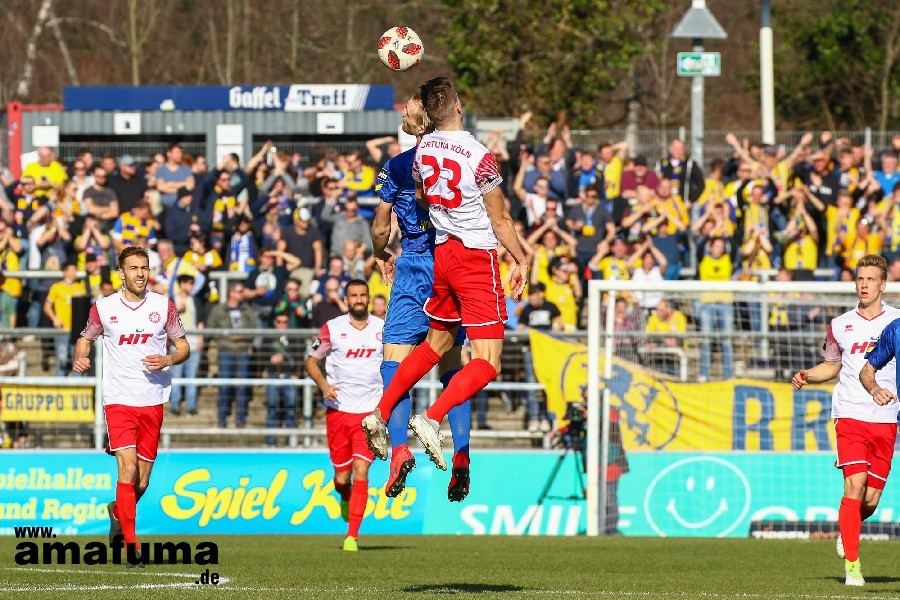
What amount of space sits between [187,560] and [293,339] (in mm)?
6016

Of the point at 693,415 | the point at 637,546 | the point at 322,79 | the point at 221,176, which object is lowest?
the point at 637,546

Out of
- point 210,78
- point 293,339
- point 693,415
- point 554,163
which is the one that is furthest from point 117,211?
point 210,78

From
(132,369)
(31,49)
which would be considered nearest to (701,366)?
(132,369)

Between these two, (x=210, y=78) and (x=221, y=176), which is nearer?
(x=221, y=176)

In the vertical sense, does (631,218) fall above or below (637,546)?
above

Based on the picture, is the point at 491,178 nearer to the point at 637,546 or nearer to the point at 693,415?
the point at 637,546

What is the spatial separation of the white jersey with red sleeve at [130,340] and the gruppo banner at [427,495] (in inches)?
209

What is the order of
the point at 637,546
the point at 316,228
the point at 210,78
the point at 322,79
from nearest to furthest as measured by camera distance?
the point at 637,546 < the point at 316,228 < the point at 322,79 < the point at 210,78

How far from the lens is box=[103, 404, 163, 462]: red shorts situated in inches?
453

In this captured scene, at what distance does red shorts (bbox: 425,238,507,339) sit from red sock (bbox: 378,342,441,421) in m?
0.36

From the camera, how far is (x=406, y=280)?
9.71 metres

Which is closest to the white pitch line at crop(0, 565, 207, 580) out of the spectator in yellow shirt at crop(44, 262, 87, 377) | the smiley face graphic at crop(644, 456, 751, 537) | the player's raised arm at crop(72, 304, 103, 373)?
the player's raised arm at crop(72, 304, 103, 373)

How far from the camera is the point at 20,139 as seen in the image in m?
25.5

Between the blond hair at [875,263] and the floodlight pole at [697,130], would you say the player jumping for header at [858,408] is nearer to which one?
→ the blond hair at [875,263]
